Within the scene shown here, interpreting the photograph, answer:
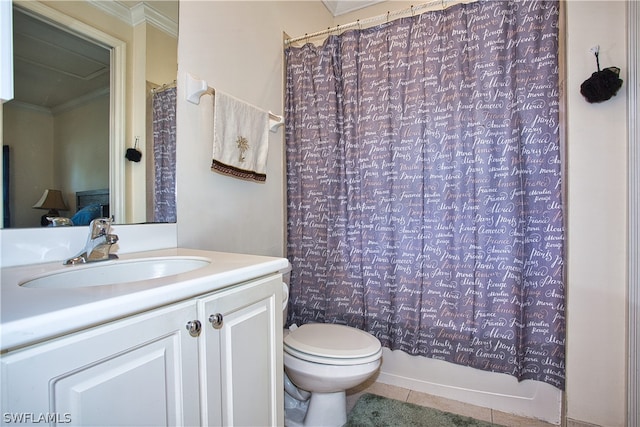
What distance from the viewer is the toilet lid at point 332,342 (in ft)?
4.10

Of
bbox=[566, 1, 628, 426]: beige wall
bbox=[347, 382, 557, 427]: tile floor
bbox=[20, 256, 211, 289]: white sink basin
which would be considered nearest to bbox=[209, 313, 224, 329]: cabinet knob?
bbox=[20, 256, 211, 289]: white sink basin

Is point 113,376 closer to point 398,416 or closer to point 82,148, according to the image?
point 82,148

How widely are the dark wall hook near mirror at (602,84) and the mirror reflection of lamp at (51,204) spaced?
6.62ft

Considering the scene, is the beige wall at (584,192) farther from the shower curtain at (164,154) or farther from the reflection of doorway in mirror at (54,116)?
the reflection of doorway in mirror at (54,116)

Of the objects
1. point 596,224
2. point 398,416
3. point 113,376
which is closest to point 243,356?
point 113,376

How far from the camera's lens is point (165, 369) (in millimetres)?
605

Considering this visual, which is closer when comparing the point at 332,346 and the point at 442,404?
the point at 332,346

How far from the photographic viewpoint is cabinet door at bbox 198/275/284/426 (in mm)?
688

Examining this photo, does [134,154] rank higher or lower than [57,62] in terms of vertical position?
lower

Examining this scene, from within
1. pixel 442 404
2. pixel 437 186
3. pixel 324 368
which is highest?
pixel 437 186

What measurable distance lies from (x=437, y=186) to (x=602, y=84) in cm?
74

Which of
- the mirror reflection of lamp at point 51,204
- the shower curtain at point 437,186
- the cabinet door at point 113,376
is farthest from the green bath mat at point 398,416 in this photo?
the mirror reflection of lamp at point 51,204

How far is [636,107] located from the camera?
1152mm

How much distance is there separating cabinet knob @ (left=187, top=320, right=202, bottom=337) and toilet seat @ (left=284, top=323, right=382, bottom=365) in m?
0.73
